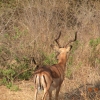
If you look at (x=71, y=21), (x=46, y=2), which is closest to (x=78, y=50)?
(x=46, y=2)

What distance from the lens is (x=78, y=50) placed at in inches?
A: 321

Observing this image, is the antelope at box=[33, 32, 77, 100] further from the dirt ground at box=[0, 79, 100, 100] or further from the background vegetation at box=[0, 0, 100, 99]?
the background vegetation at box=[0, 0, 100, 99]

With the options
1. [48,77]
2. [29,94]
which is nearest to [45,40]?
[29,94]

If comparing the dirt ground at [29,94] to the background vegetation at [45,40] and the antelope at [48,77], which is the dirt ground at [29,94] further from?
the antelope at [48,77]

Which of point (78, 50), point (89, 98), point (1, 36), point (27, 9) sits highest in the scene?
point (27, 9)

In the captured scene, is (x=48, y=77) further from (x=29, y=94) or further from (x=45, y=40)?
(x=45, y=40)

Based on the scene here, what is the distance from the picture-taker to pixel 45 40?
327 inches

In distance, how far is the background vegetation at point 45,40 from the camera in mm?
7109

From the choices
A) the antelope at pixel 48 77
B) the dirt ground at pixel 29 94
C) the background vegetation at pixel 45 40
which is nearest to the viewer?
the antelope at pixel 48 77

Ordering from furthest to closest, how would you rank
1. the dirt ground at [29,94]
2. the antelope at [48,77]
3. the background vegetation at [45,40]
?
1. the background vegetation at [45,40]
2. the dirt ground at [29,94]
3. the antelope at [48,77]

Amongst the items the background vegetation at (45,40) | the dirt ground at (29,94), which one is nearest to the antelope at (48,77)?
the dirt ground at (29,94)

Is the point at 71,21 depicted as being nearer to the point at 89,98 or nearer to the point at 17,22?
the point at 17,22

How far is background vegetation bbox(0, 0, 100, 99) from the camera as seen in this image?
280 inches

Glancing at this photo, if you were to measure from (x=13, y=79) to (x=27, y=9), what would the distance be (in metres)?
3.05
